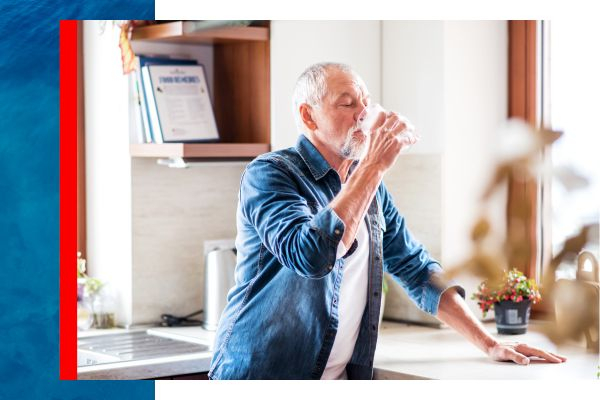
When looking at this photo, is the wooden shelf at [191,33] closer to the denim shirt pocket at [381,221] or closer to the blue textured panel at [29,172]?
the blue textured panel at [29,172]

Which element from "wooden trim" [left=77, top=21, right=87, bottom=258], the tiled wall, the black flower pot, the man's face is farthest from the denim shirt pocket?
"wooden trim" [left=77, top=21, right=87, bottom=258]

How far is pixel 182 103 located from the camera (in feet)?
8.21

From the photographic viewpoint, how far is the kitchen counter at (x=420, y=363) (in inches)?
70.1

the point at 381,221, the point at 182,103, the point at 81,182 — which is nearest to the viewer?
the point at 381,221

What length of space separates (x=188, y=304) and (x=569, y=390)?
127 cm

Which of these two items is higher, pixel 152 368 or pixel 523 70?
pixel 523 70

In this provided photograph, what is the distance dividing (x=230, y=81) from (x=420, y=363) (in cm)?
110

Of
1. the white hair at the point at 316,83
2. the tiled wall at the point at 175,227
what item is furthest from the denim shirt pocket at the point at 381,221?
the tiled wall at the point at 175,227

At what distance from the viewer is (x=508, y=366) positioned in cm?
179

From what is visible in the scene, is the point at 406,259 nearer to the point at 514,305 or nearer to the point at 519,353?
the point at 519,353

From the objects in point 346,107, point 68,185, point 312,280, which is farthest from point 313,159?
point 68,185

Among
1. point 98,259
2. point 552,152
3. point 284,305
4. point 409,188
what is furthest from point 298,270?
point 98,259

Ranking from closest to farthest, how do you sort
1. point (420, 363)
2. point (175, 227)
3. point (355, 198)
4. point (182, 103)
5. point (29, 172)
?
point (355, 198), point (29, 172), point (420, 363), point (182, 103), point (175, 227)
